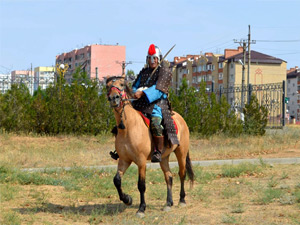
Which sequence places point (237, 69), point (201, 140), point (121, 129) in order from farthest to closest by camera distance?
point (237, 69), point (201, 140), point (121, 129)

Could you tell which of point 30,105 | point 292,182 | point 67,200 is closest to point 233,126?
point 30,105

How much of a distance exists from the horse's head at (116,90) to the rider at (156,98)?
1.68 feet

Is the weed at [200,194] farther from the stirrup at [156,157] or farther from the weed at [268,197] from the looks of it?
the stirrup at [156,157]

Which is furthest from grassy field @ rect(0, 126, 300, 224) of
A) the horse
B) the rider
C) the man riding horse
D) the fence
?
the fence

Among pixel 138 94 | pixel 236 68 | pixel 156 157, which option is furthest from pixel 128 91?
pixel 236 68

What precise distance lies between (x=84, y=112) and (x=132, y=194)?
13.6 metres

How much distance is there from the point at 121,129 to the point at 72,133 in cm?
1552

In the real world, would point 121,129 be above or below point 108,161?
above

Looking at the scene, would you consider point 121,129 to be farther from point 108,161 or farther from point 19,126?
point 19,126

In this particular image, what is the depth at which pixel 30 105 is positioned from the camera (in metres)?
23.5

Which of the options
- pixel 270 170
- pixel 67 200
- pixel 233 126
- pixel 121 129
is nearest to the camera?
pixel 121 129

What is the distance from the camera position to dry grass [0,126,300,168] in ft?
51.5

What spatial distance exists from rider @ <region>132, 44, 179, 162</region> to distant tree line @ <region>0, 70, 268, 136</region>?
14884 millimetres

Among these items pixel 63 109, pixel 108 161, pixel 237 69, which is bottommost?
pixel 108 161
